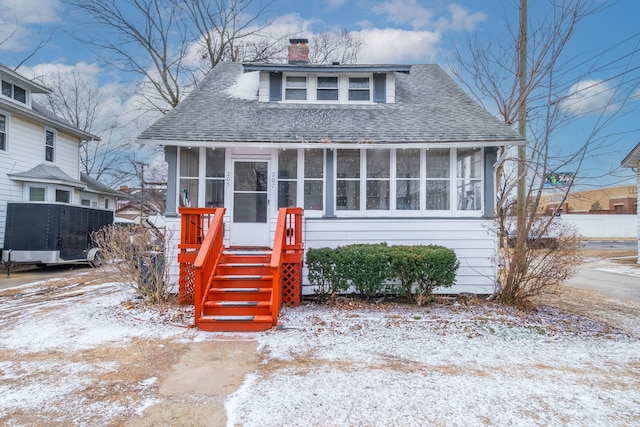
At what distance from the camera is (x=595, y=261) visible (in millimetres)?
15305

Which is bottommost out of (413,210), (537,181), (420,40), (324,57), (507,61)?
(413,210)

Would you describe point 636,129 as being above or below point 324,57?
below

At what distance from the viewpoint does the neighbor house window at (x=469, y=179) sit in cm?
A: 761

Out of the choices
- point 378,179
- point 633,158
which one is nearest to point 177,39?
point 378,179

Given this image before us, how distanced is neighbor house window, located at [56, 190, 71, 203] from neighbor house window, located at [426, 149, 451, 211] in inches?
558

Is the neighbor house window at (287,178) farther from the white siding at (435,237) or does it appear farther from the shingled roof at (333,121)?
the white siding at (435,237)

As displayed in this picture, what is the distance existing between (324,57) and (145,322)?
63.2 feet

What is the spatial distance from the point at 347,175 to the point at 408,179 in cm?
129

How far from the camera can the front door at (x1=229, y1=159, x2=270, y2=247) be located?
782 cm

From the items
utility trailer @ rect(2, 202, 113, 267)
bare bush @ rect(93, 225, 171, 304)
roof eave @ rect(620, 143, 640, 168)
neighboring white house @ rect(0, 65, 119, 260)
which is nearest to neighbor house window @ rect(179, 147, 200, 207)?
bare bush @ rect(93, 225, 171, 304)

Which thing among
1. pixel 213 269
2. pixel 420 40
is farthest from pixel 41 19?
pixel 213 269

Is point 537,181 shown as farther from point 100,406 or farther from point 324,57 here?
point 324,57

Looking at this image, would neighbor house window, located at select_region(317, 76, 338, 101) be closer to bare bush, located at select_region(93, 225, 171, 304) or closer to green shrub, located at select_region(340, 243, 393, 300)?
green shrub, located at select_region(340, 243, 393, 300)

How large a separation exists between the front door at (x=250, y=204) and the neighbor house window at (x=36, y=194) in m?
10.5
